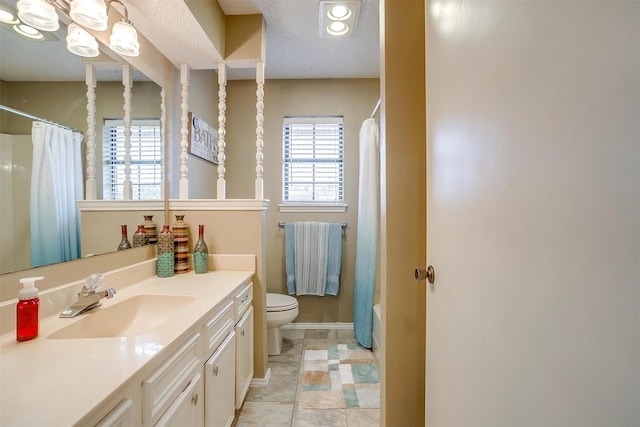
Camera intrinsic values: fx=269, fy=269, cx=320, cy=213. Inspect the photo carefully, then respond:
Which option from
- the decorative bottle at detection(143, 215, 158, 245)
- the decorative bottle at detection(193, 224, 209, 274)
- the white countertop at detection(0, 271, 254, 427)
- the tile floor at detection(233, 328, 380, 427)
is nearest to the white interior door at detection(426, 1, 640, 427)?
the white countertop at detection(0, 271, 254, 427)

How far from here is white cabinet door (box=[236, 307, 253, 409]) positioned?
55.7 inches

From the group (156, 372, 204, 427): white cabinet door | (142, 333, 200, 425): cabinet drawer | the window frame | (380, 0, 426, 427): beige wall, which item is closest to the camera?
(142, 333, 200, 425): cabinet drawer

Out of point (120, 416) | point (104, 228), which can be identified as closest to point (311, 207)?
point (104, 228)

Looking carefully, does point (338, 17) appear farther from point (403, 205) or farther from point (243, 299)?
point (243, 299)

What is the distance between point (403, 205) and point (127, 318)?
1237 millimetres

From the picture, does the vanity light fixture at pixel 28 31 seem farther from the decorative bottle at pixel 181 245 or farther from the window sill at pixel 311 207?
the window sill at pixel 311 207

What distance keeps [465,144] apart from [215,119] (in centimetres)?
242

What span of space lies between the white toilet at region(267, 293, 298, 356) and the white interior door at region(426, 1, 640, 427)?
1533 mm

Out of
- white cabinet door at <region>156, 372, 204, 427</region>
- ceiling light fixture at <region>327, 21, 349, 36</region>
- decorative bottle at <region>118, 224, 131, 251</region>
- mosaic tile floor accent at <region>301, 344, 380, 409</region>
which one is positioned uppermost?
ceiling light fixture at <region>327, 21, 349, 36</region>

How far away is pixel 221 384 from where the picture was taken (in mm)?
1196

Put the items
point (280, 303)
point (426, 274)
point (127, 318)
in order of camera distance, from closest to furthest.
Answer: point (426, 274) → point (127, 318) → point (280, 303)

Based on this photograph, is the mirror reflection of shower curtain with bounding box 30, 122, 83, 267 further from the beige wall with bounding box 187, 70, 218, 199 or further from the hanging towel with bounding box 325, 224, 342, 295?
the hanging towel with bounding box 325, 224, 342, 295

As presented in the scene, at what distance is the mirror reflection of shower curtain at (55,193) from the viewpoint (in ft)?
3.07

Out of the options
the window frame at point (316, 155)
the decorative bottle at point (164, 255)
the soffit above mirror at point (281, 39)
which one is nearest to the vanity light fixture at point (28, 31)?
the soffit above mirror at point (281, 39)
